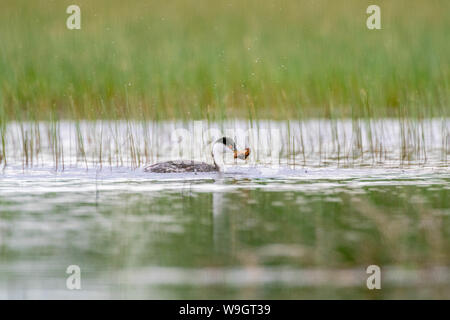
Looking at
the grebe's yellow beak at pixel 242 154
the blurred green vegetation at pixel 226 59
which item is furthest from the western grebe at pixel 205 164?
the blurred green vegetation at pixel 226 59

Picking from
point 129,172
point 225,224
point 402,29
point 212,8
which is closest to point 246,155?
point 129,172

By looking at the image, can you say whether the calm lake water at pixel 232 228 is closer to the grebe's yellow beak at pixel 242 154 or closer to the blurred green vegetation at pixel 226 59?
the grebe's yellow beak at pixel 242 154

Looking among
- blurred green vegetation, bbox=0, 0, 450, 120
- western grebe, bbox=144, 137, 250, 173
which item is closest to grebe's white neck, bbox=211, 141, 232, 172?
western grebe, bbox=144, 137, 250, 173

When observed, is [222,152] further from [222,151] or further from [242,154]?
[242,154]

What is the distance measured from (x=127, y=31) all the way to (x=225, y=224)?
936cm

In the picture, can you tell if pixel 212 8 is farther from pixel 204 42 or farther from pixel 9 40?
pixel 9 40

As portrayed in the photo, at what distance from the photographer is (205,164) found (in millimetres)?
12016

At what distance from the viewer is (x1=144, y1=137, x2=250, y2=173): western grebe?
457 inches

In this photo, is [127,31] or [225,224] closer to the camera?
[225,224]

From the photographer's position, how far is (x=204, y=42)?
54.7 feet

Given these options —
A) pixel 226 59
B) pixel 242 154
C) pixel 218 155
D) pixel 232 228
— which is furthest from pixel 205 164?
pixel 226 59

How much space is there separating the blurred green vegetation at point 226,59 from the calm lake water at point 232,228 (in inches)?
66.2

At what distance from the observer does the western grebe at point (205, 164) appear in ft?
38.1

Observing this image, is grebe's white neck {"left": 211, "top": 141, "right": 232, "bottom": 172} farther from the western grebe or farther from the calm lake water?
the calm lake water
